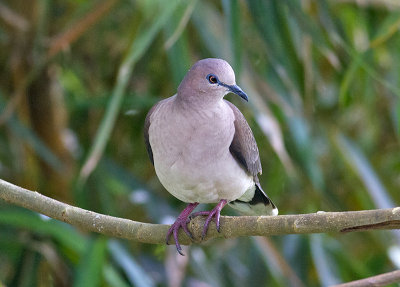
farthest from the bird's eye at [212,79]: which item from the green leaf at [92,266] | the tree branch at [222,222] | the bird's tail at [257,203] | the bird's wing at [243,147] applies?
the green leaf at [92,266]

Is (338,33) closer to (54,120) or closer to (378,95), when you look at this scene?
(378,95)

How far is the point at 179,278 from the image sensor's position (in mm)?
3326

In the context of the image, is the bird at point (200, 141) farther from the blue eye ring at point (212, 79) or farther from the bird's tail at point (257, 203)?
the bird's tail at point (257, 203)

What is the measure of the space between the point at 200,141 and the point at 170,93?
2.08m

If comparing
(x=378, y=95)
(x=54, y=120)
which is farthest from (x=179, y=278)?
(x=378, y=95)

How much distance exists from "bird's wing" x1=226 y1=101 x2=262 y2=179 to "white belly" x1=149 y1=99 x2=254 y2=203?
0.18 ft

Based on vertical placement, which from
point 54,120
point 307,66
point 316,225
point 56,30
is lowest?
point 54,120

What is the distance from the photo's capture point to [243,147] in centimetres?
216

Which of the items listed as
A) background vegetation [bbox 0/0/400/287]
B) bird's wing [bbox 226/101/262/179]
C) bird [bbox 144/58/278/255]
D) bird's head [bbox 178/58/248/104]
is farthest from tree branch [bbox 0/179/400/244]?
background vegetation [bbox 0/0/400/287]

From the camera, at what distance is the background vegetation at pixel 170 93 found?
288cm

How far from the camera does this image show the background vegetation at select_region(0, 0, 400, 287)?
9.44 ft

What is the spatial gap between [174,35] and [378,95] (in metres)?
1.97

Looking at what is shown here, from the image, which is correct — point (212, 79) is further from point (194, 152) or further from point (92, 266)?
point (92, 266)

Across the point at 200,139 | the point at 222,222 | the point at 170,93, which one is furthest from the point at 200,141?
the point at 170,93
